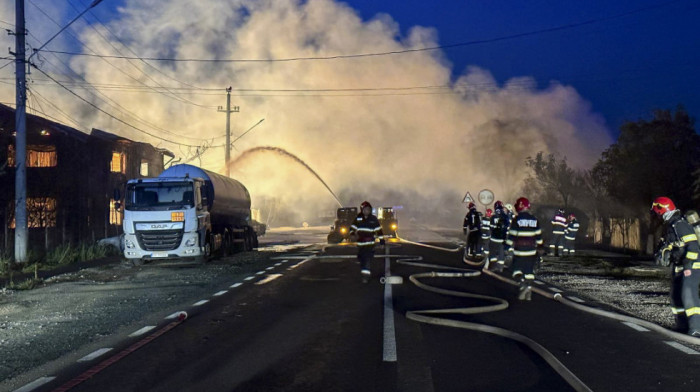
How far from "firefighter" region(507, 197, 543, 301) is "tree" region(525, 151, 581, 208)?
119ft

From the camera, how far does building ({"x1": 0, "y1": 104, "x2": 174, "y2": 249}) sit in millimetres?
36906

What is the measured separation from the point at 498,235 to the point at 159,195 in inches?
415

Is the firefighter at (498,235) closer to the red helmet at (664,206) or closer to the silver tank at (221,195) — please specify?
the red helmet at (664,206)

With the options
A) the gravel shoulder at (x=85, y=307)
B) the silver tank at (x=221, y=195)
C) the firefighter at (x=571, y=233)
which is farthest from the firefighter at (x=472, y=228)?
the silver tank at (x=221, y=195)

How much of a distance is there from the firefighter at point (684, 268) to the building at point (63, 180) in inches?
1259

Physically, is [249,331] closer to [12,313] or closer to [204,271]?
[12,313]

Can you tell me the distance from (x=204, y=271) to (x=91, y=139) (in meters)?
25.3

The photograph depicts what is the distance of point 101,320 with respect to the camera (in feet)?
34.9

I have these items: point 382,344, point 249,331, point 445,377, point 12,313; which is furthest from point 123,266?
point 445,377

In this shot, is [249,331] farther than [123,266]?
No

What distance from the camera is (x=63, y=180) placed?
3928 cm

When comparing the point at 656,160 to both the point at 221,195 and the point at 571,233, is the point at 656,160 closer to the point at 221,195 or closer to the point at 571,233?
the point at 571,233

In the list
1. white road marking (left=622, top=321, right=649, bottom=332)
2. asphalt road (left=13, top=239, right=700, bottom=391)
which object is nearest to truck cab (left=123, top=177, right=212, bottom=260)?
asphalt road (left=13, top=239, right=700, bottom=391)

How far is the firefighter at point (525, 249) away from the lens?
40.9 ft
